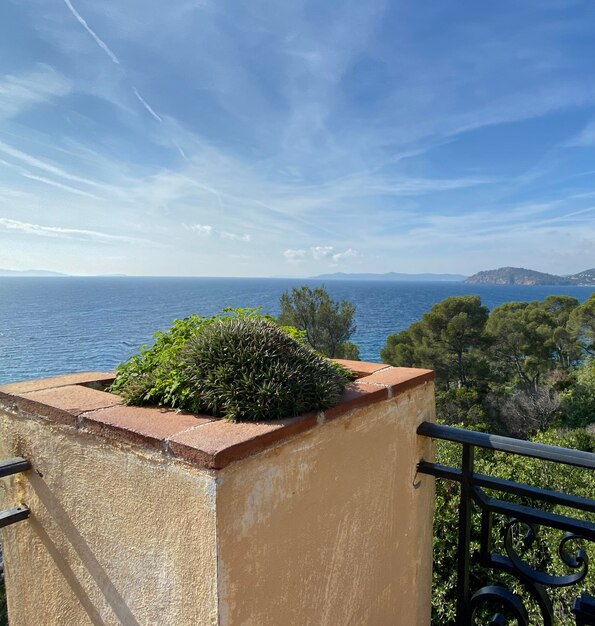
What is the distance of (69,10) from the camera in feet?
13.0

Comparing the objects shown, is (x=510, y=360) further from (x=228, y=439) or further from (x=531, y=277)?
(x=531, y=277)

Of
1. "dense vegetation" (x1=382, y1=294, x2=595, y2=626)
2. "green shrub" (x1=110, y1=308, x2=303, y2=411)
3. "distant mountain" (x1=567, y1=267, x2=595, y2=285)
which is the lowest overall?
"dense vegetation" (x1=382, y1=294, x2=595, y2=626)

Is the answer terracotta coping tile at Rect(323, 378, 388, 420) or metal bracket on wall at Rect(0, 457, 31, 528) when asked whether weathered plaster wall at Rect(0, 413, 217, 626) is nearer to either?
metal bracket on wall at Rect(0, 457, 31, 528)

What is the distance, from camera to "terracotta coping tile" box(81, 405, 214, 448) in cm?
88

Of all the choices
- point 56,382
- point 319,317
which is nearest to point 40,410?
point 56,382

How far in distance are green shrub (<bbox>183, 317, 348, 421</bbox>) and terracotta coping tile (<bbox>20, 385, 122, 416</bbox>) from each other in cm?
26

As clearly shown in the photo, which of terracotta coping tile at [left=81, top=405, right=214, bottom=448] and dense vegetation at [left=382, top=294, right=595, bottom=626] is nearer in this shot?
terracotta coping tile at [left=81, top=405, right=214, bottom=448]

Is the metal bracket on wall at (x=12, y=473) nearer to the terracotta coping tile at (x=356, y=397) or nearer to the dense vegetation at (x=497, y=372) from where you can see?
the terracotta coping tile at (x=356, y=397)

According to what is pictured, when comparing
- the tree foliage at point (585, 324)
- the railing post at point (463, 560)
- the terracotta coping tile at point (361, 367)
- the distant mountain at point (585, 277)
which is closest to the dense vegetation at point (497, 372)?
the tree foliage at point (585, 324)

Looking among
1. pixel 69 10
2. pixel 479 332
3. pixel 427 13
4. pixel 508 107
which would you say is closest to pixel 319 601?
pixel 69 10

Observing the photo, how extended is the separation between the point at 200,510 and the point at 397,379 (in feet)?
2.83

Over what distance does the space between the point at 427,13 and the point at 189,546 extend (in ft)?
21.1

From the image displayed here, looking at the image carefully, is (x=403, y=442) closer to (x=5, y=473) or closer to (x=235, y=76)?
(x=5, y=473)

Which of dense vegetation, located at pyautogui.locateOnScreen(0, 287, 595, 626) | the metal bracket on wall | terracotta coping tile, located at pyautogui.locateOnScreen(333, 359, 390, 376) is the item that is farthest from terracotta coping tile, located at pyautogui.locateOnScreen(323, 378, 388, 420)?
dense vegetation, located at pyautogui.locateOnScreen(0, 287, 595, 626)
